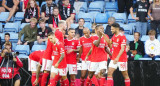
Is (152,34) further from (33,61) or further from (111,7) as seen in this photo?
(33,61)

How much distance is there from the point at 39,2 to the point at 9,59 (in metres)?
5.72

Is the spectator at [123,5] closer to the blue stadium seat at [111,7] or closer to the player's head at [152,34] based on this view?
the blue stadium seat at [111,7]

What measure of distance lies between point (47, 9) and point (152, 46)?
14.9 ft

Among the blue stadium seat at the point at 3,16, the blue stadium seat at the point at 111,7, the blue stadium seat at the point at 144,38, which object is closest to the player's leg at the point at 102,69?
the blue stadium seat at the point at 144,38

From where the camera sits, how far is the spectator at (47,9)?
59.9 ft

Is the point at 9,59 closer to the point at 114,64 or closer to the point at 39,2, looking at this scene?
the point at 114,64

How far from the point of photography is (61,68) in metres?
13.6

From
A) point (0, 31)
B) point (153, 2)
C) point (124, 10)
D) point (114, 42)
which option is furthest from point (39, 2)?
point (114, 42)

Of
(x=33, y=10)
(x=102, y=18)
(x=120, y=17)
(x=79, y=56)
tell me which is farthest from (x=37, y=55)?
(x=120, y=17)

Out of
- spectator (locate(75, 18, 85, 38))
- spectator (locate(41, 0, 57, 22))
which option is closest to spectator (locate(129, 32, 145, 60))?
spectator (locate(75, 18, 85, 38))

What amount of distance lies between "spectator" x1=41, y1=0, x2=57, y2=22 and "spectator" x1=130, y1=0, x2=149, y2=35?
120 inches

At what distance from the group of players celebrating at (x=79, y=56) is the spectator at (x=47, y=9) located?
3.35m

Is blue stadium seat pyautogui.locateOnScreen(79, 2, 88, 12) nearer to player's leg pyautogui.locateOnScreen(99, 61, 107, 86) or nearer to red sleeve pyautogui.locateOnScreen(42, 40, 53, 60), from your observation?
red sleeve pyautogui.locateOnScreen(42, 40, 53, 60)

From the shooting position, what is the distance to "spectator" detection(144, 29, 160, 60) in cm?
1616
